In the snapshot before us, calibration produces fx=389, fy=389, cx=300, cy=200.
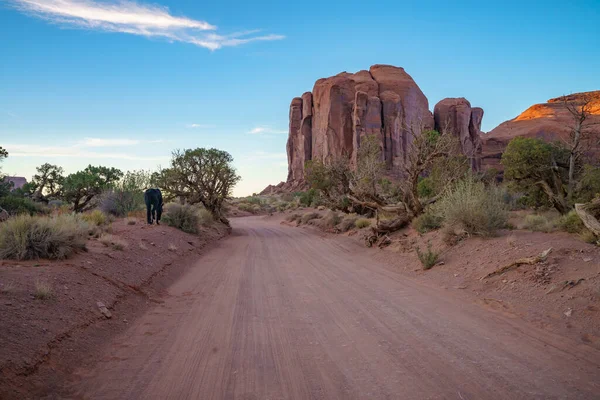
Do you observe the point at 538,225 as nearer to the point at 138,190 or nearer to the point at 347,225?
the point at 347,225

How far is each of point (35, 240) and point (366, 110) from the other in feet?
206

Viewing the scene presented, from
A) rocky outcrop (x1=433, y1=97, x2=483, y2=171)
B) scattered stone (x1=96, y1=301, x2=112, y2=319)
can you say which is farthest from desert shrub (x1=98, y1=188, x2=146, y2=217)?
rocky outcrop (x1=433, y1=97, x2=483, y2=171)

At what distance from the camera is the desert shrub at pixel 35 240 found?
8.30 meters

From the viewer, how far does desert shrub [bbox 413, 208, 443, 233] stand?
14.3 metres

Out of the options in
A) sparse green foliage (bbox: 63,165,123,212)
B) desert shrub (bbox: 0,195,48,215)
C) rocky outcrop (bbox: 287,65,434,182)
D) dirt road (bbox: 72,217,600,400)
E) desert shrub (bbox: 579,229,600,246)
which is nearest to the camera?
dirt road (bbox: 72,217,600,400)

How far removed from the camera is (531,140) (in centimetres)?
1795

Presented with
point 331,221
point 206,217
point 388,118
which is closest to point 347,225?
point 331,221

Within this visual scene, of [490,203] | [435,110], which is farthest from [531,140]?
[435,110]

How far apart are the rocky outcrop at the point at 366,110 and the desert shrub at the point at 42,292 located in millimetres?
56895

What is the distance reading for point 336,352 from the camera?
5.16 metres

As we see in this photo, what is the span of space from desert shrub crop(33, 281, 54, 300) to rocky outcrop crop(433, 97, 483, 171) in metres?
70.4

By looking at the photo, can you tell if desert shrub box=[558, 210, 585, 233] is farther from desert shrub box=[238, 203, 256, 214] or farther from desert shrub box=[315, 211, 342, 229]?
desert shrub box=[238, 203, 256, 214]

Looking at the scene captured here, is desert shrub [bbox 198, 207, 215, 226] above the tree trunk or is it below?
below

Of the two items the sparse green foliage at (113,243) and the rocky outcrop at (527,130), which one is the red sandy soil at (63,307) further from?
the rocky outcrop at (527,130)
